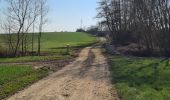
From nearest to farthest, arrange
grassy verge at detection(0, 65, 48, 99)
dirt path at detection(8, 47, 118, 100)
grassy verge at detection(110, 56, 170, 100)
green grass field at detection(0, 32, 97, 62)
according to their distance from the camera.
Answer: dirt path at detection(8, 47, 118, 100) < grassy verge at detection(110, 56, 170, 100) < grassy verge at detection(0, 65, 48, 99) < green grass field at detection(0, 32, 97, 62)

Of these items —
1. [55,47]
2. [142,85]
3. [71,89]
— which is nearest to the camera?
[71,89]

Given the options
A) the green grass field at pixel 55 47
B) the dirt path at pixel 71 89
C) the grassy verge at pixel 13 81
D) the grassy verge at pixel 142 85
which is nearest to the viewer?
the dirt path at pixel 71 89

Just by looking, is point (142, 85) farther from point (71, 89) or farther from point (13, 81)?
point (13, 81)

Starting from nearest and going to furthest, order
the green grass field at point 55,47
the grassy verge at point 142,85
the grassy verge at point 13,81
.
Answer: the grassy verge at point 142,85, the grassy verge at point 13,81, the green grass field at point 55,47

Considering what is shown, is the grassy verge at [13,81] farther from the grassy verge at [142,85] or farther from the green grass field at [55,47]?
the green grass field at [55,47]

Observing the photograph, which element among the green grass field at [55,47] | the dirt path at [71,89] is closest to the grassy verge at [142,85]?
the dirt path at [71,89]

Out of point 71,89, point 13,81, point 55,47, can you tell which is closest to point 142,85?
point 71,89

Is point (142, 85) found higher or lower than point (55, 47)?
higher

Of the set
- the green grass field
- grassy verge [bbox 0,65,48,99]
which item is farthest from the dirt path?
the green grass field

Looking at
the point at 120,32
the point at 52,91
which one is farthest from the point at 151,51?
the point at 52,91

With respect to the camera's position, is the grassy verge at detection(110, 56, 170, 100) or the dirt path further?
the grassy verge at detection(110, 56, 170, 100)

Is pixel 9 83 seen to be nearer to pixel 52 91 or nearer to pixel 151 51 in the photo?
pixel 52 91

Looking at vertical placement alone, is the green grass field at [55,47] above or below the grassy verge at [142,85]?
below

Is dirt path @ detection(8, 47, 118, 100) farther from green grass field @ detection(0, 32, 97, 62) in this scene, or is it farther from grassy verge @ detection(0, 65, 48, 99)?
green grass field @ detection(0, 32, 97, 62)
